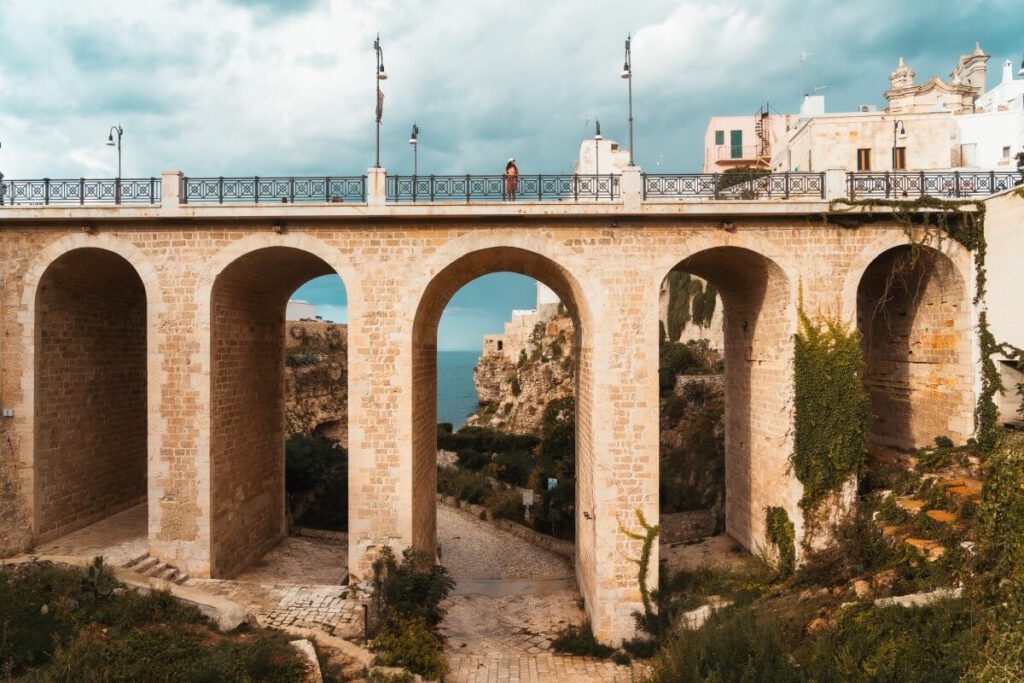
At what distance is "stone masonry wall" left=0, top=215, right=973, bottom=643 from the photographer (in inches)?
391

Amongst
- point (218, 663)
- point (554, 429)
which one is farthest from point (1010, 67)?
point (218, 663)

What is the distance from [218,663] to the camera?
6.34 meters

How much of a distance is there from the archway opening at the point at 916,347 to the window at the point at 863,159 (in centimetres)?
378

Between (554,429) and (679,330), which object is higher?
(679,330)

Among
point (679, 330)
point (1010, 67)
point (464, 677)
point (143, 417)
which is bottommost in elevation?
point (464, 677)

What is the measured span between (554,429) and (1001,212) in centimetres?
1745

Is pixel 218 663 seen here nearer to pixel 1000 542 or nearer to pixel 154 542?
pixel 154 542

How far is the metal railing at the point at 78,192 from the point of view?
1023 centimetres

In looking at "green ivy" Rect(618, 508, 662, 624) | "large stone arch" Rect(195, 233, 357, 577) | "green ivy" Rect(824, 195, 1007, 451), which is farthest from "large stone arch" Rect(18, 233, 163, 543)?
"green ivy" Rect(824, 195, 1007, 451)

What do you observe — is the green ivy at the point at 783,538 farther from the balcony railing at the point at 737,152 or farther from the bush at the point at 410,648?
the balcony railing at the point at 737,152

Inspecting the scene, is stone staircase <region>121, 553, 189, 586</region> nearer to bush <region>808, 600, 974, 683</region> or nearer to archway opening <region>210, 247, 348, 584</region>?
archway opening <region>210, 247, 348, 584</region>

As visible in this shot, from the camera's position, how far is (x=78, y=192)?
10398 mm

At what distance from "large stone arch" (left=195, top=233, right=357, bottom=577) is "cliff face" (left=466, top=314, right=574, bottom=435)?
52.0ft

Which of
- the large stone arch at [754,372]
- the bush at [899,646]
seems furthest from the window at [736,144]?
the bush at [899,646]
